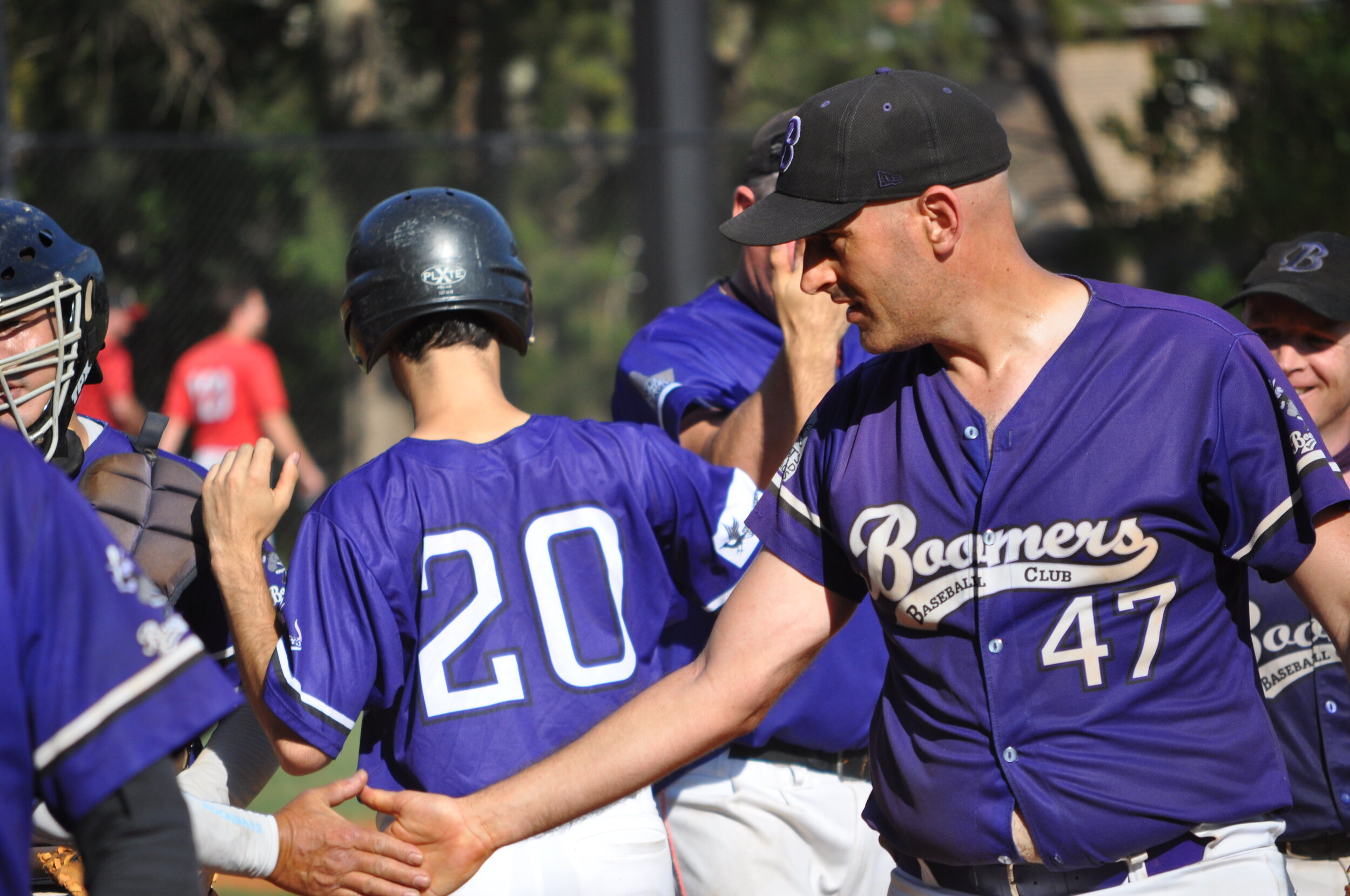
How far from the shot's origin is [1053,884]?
225 centimetres

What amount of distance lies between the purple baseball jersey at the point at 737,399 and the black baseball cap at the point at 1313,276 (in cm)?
109

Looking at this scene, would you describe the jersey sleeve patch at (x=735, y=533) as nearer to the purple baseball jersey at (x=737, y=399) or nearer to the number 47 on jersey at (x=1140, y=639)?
the purple baseball jersey at (x=737, y=399)

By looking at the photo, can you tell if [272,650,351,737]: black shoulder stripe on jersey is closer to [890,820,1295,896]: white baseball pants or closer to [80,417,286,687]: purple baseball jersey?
[80,417,286,687]: purple baseball jersey

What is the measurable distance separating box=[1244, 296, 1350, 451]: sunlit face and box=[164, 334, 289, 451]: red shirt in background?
8.37 meters

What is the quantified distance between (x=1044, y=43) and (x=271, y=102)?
32.1 ft

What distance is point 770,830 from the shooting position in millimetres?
3482

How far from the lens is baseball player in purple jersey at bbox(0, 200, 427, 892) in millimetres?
2771

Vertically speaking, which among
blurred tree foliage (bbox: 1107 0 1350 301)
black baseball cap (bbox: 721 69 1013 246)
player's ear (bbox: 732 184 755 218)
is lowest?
blurred tree foliage (bbox: 1107 0 1350 301)

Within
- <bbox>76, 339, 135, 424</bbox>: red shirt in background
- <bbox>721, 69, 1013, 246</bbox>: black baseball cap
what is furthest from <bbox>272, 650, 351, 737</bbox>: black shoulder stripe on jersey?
<bbox>76, 339, 135, 424</bbox>: red shirt in background

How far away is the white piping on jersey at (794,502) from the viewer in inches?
101

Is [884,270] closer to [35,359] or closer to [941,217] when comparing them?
[941,217]

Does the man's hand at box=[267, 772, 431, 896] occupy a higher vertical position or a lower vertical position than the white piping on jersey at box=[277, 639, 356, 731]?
lower

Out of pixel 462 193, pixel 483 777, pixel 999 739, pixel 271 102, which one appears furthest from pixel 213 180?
pixel 999 739

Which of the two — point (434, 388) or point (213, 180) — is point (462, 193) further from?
point (213, 180)
